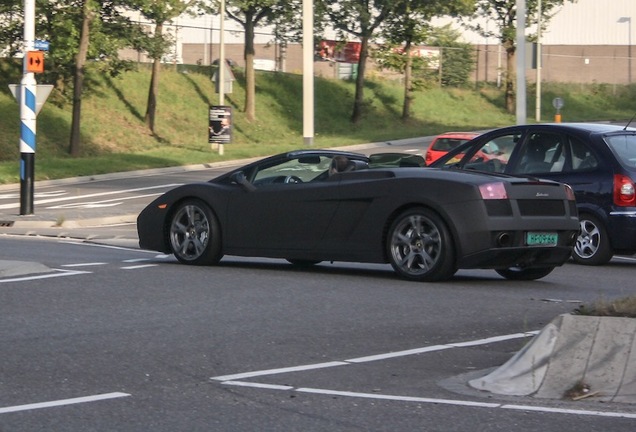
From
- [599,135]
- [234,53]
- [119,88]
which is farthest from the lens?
[234,53]

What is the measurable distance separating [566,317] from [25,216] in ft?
58.5

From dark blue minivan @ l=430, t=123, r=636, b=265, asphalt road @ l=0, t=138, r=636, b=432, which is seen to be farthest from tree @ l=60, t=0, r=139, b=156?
dark blue minivan @ l=430, t=123, r=636, b=265

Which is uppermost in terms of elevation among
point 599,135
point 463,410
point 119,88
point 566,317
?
point 119,88

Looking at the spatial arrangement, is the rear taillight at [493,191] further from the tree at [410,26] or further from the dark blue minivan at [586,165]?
the tree at [410,26]

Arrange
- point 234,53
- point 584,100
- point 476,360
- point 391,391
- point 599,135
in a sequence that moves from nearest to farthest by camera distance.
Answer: point 391,391
point 476,360
point 599,135
point 584,100
point 234,53

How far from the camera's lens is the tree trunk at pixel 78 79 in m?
42.3

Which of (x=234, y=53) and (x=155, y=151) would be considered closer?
(x=155, y=151)

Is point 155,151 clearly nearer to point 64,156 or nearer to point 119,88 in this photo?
point 64,156

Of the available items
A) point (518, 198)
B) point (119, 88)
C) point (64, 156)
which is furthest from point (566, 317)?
point (119, 88)

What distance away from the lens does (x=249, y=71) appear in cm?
5569

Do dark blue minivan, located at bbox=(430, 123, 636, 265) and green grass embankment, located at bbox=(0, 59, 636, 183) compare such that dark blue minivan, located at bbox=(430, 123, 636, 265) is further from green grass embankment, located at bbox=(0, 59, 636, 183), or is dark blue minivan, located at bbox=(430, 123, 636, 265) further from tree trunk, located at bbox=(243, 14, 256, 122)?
tree trunk, located at bbox=(243, 14, 256, 122)

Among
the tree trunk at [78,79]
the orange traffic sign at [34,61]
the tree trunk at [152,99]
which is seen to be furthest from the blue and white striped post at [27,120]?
the tree trunk at [152,99]

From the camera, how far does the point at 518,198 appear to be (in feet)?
39.5

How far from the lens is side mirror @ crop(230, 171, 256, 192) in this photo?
1345cm
